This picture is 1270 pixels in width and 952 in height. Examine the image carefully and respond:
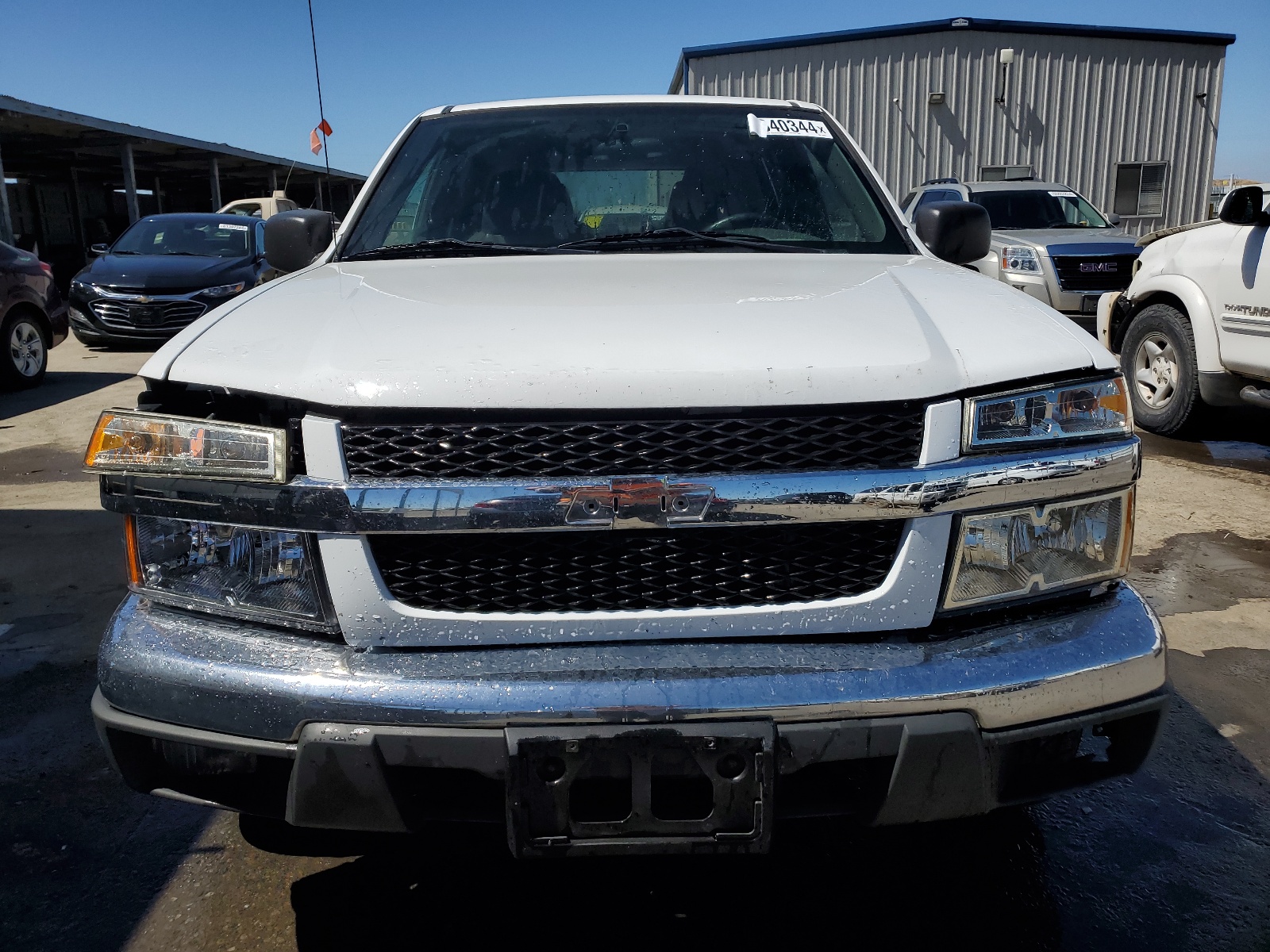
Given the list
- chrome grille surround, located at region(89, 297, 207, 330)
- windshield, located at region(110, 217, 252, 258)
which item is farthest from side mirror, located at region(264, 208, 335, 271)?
windshield, located at region(110, 217, 252, 258)

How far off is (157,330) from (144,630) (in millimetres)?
10293

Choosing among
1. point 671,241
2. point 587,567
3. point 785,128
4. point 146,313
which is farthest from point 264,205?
point 587,567

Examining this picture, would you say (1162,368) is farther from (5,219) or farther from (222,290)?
(5,219)

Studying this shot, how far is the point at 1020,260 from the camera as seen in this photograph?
1005 cm

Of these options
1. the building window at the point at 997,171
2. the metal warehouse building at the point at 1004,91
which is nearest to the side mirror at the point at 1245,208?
the building window at the point at 997,171

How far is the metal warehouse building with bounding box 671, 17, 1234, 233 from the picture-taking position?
18.9m

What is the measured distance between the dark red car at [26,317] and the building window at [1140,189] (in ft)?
60.5

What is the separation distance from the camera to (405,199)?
9.59 feet

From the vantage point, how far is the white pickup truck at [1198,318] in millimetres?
5566

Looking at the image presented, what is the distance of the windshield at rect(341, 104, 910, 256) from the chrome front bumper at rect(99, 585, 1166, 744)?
1299 mm

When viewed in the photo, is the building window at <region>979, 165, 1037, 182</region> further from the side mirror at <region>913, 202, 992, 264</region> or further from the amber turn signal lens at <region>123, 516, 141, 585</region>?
the amber turn signal lens at <region>123, 516, 141, 585</region>

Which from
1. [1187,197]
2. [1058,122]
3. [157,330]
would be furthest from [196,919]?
[1187,197]

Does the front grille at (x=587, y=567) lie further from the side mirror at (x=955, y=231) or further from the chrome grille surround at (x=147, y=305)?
the chrome grille surround at (x=147, y=305)

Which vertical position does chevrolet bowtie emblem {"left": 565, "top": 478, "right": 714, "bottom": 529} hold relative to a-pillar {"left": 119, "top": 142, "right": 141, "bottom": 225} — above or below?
below
